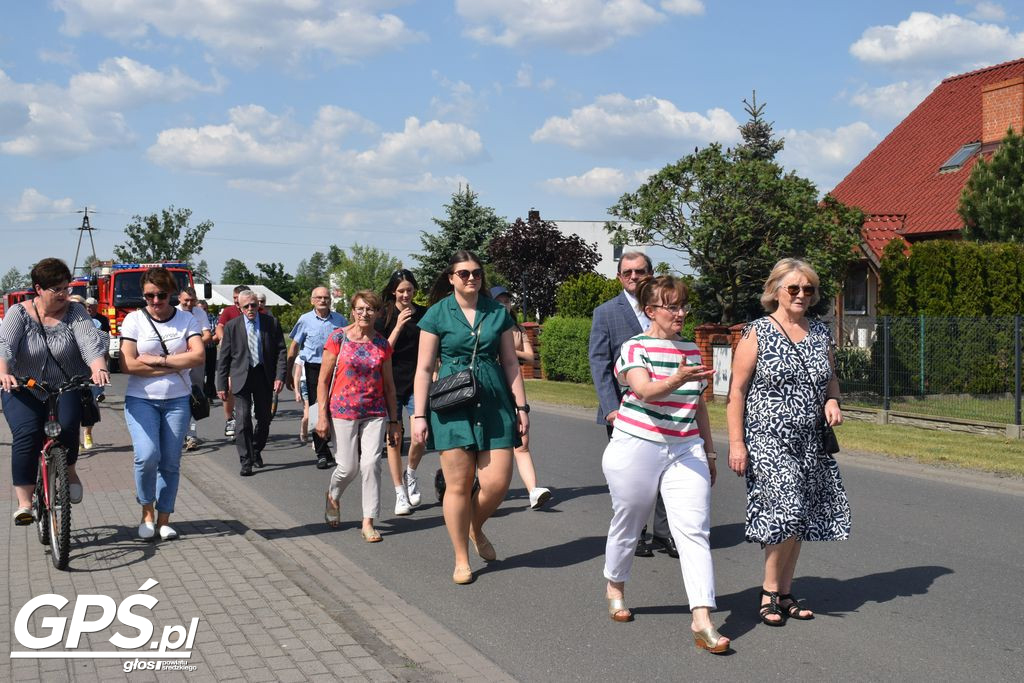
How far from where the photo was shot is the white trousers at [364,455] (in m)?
7.70

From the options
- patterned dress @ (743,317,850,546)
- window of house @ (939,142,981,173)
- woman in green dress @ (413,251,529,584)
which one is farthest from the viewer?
window of house @ (939,142,981,173)

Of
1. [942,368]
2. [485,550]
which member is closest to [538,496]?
[485,550]

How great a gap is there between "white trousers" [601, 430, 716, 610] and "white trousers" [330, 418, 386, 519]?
268 cm

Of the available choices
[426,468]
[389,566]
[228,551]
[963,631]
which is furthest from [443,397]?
[426,468]

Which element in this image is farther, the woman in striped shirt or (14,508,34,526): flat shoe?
(14,508,34,526): flat shoe

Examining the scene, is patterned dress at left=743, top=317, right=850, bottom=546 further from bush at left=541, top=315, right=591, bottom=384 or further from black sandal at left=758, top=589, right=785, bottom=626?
bush at left=541, top=315, right=591, bottom=384

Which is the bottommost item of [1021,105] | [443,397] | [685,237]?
[443,397]

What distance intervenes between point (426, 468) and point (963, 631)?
274 inches

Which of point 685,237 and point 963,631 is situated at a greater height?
point 685,237

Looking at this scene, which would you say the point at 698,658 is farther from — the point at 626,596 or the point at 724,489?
the point at 724,489

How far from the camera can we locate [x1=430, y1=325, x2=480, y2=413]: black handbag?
617 cm

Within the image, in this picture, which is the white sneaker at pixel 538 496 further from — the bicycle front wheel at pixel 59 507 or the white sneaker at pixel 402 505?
the bicycle front wheel at pixel 59 507

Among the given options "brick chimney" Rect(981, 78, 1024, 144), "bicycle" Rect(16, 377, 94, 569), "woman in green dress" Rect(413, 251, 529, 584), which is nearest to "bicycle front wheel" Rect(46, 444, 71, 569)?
"bicycle" Rect(16, 377, 94, 569)

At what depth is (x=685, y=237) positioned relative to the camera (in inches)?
823
